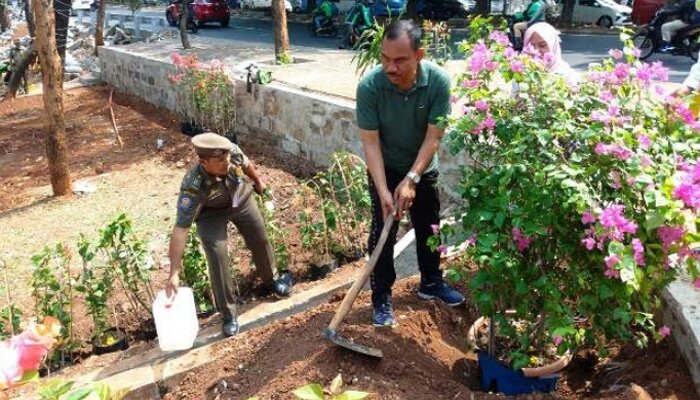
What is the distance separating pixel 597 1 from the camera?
20516 millimetres

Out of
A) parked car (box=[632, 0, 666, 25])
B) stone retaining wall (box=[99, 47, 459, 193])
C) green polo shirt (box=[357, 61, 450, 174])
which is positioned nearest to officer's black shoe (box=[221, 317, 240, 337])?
green polo shirt (box=[357, 61, 450, 174])

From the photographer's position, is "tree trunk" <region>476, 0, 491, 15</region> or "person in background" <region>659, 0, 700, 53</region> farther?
"tree trunk" <region>476, 0, 491, 15</region>

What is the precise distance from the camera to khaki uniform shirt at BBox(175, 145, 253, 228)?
382 centimetres

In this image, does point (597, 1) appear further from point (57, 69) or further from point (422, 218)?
point (422, 218)

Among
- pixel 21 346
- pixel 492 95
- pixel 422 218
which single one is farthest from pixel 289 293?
pixel 21 346

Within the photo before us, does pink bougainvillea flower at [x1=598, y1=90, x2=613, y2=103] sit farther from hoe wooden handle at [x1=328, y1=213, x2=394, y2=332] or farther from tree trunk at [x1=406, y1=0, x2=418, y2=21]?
tree trunk at [x1=406, y1=0, x2=418, y2=21]

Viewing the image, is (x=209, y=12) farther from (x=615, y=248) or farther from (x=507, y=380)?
(x=615, y=248)

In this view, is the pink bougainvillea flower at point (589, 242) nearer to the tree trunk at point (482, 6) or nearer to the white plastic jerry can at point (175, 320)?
the white plastic jerry can at point (175, 320)

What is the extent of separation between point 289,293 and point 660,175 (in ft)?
9.35

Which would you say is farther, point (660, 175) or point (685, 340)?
point (685, 340)

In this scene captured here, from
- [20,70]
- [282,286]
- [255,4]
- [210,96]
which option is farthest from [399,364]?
[255,4]

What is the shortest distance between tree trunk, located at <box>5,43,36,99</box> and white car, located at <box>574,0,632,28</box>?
15.6 meters

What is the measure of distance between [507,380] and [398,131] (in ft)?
4.20

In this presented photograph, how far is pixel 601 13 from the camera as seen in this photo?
20.6 metres
